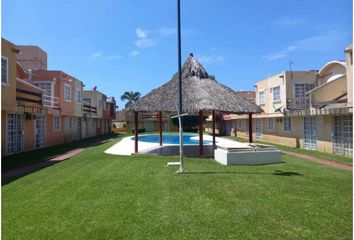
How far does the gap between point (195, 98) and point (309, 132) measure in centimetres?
1067

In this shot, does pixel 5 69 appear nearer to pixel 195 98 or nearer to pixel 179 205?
pixel 195 98

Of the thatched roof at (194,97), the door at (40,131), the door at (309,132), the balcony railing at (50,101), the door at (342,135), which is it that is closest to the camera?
the thatched roof at (194,97)

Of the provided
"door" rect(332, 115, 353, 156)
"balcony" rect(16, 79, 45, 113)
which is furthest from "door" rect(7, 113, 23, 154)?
"door" rect(332, 115, 353, 156)

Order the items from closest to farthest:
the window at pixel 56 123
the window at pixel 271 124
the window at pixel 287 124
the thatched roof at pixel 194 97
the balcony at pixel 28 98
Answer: the thatched roof at pixel 194 97 → the balcony at pixel 28 98 → the window at pixel 287 124 → the window at pixel 56 123 → the window at pixel 271 124

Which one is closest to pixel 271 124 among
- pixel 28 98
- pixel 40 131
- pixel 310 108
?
pixel 310 108

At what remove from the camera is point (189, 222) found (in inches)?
242

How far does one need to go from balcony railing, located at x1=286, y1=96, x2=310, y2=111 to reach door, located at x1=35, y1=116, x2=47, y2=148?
1973 centimetres

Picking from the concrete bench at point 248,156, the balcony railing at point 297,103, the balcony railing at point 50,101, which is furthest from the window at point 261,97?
the balcony railing at point 50,101

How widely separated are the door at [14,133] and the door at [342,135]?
20352mm

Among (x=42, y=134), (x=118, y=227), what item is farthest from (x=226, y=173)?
(x=42, y=134)

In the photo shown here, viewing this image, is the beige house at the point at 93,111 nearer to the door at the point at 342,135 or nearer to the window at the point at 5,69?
the window at the point at 5,69

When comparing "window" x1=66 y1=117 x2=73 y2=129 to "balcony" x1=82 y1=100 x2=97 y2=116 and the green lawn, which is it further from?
the green lawn

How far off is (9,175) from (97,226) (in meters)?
7.78

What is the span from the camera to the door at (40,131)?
2311cm
